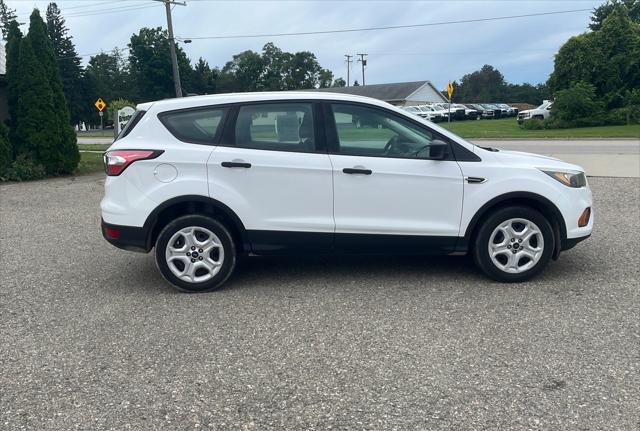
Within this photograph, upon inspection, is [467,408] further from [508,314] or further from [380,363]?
[508,314]

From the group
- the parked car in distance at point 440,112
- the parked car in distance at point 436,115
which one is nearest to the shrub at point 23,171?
the parked car in distance at point 436,115

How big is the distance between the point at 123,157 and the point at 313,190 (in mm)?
1654

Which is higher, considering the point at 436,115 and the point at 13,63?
the point at 13,63

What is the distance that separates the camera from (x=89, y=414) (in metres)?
3.24

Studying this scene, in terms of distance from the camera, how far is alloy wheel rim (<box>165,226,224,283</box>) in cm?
515

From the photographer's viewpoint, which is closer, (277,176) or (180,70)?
(277,176)

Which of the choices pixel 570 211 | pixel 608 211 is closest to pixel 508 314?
pixel 570 211

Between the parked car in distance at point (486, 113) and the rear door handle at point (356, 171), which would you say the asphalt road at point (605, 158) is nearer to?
the rear door handle at point (356, 171)

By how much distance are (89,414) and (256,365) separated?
103 cm

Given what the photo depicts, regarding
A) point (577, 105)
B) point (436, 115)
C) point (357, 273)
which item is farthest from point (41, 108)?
point (436, 115)

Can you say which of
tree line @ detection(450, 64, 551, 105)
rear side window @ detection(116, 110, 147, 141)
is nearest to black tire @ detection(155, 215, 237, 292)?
rear side window @ detection(116, 110, 147, 141)

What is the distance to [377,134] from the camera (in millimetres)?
5238

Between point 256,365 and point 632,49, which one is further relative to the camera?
point 632,49

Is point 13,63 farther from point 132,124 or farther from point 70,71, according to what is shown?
point 70,71
